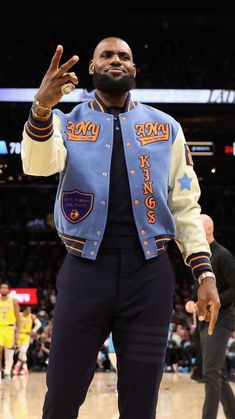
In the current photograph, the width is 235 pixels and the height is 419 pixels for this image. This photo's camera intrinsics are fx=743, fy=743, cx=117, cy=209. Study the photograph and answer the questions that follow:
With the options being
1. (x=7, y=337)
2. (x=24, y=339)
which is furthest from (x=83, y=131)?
(x=24, y=339)

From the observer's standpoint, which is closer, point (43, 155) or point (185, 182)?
point (43, 155)

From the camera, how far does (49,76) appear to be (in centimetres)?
275

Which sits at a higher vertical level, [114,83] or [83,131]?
[114,83]

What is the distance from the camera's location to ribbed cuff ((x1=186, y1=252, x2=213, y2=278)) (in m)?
3.01

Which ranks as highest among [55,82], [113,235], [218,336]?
[55,82]

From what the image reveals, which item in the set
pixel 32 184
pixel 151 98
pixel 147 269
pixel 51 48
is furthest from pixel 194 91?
pixel 147 269

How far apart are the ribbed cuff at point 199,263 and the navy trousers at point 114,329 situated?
0.16 m

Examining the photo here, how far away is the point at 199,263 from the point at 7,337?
40.1ft

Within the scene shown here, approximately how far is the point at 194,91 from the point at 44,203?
29.3 feet

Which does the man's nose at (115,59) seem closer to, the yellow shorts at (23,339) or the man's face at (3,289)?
the man's face at (3,289)

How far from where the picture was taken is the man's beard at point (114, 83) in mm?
3053

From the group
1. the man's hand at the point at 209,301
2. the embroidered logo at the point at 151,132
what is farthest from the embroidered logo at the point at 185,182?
the man's hand at the point at 209,301

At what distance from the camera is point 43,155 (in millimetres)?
2803

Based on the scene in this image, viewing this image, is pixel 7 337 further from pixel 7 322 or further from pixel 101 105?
pixel 101 105
